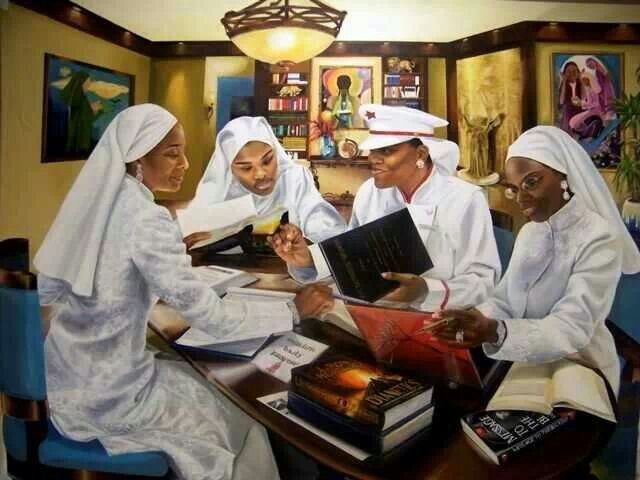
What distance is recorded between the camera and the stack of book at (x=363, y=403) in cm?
144

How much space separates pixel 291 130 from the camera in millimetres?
1695

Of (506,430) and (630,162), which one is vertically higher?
(630,162)

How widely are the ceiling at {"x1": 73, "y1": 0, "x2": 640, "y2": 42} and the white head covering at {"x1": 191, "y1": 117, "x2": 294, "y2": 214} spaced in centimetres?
31

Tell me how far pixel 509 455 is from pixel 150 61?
4.94 ft

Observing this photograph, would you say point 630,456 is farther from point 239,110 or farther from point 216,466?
point 239,110

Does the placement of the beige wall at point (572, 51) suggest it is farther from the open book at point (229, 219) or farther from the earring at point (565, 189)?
the open book at point (229, 219)

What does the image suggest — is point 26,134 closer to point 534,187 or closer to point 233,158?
point 233,158

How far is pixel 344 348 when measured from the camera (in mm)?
1641

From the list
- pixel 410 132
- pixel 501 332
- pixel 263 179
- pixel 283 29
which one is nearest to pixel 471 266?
pixel 501 332

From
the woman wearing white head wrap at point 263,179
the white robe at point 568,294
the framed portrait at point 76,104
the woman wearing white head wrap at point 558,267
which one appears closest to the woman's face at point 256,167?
the woman wearing white head wrap at point 263,179

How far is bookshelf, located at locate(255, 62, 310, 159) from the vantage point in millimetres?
1692

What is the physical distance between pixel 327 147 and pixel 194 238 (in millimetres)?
470

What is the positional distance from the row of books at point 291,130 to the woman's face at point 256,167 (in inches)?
2.1

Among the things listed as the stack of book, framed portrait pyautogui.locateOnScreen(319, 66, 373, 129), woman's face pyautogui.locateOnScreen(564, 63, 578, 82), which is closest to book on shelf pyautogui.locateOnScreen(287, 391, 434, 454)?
the stack of book
